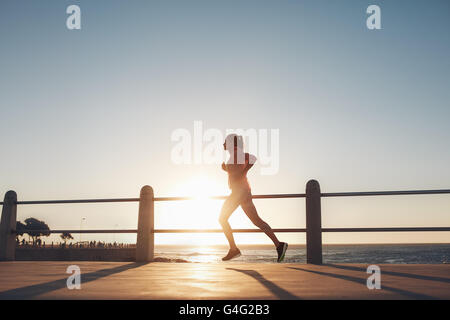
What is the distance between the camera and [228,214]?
21.3 feet

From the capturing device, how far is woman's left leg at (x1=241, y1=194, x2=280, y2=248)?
646 cm

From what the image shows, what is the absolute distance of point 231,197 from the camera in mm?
6469

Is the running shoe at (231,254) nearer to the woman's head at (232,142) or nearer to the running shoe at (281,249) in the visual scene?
the running shoe at (281,249)

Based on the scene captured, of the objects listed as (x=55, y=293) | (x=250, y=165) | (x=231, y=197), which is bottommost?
(x=55, y=293)

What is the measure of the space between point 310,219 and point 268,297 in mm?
4269

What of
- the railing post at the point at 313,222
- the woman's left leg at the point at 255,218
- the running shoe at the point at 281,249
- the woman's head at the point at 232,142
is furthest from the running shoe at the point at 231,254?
the woman's head at the point at 232,142

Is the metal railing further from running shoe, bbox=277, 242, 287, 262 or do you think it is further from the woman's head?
the woman's head

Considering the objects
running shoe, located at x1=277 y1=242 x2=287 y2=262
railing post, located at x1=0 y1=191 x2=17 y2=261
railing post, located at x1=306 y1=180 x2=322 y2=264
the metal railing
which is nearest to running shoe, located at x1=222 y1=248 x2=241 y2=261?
the metal railing

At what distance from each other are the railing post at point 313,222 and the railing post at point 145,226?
2857 mm

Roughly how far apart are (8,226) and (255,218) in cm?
527

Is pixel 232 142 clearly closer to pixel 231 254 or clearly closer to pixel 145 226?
pixel 231 254

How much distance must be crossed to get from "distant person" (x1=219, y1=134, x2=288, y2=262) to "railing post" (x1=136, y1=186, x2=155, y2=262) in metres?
1.75
